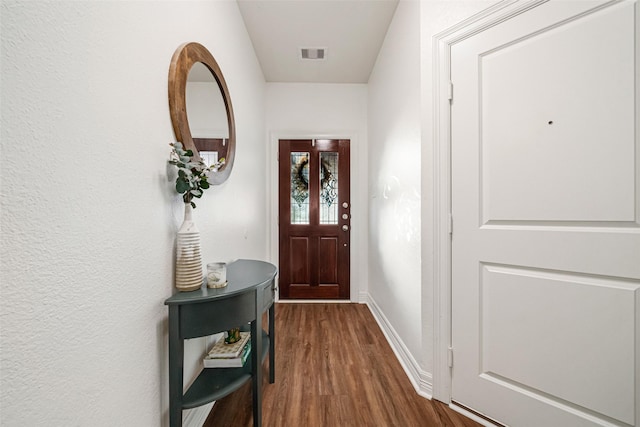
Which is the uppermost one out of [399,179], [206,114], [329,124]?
[329,124]

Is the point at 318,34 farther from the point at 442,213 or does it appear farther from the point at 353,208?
the point at 442,213

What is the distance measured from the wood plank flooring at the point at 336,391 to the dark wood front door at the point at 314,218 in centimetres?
84

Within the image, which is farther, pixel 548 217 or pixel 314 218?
pixel 314 218

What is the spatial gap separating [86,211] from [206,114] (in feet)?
2.86

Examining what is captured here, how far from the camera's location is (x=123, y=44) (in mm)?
808

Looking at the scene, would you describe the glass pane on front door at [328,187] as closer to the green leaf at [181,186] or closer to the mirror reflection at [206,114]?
the mirror reflection at [206,114]

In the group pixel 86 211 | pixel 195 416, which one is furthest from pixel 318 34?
pixel 195 416

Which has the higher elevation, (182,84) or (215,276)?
(182,84)

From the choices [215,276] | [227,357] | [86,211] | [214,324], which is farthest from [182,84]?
[227,357]

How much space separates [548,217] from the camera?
1179mm

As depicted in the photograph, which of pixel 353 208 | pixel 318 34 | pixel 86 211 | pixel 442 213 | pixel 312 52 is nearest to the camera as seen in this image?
pixel 86 211

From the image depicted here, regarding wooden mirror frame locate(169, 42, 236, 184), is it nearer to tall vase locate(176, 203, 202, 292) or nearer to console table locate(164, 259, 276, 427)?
tall vase locate(176, 203, 202, 292)

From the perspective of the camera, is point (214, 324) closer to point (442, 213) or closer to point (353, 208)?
point (442, 213)

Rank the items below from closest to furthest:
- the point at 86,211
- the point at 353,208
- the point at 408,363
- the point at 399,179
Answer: the point at 86,211, the point at 408,363, the point at 399,179, the point at 353,208
